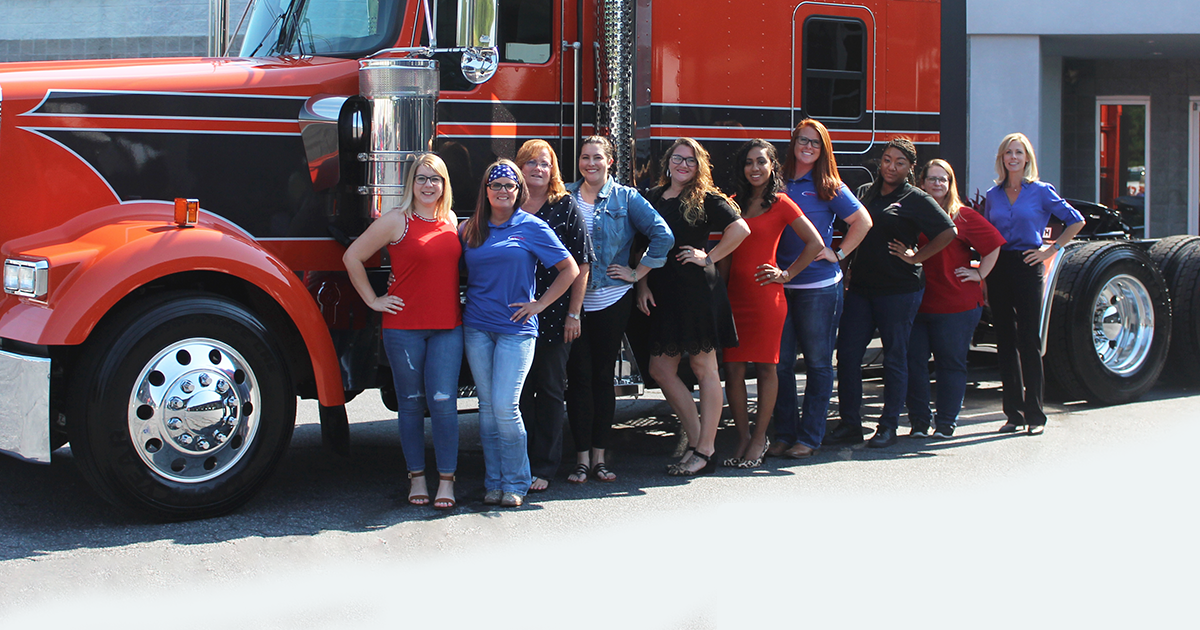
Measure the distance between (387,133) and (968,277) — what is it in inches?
142

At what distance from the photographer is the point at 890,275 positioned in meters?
6.68

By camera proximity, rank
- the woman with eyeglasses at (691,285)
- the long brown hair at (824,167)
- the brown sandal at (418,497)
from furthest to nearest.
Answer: the long brown hair at (824,167) < the woman with eyeglasses at (691,285) < the brown sandal at (418,497)

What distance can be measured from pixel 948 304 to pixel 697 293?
6.37ft

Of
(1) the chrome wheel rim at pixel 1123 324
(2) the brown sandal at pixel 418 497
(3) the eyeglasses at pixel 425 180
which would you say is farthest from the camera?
(1) the chrome wheel rim at pixel 1123 324

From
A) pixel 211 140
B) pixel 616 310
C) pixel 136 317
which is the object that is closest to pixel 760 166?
pixel 616 310

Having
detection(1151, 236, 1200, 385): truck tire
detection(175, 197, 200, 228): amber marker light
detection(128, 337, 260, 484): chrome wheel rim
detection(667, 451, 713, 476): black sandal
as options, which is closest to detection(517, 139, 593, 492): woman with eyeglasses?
detection(667, 451, 713, 476): black sandal

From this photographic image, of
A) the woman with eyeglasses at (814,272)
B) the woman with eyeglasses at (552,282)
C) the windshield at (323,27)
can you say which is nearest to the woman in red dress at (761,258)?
the woman with eyeglasses at (814,272)

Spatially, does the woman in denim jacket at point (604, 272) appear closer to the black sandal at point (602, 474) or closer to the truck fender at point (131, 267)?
the black sandal at point (602, 474)

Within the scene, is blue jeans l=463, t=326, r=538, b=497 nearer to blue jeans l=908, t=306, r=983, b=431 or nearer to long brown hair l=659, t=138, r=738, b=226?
long brown hair l=659, t=138, r=738, b=226

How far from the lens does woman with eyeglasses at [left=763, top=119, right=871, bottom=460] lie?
20.9ft

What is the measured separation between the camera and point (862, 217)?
250 inches

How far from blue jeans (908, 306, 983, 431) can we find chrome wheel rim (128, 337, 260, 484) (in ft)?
13.0

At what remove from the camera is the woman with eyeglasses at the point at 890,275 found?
263 inches

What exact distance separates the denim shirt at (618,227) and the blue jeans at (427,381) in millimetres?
825
